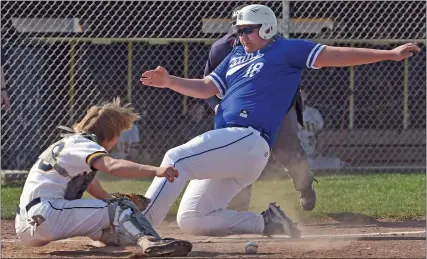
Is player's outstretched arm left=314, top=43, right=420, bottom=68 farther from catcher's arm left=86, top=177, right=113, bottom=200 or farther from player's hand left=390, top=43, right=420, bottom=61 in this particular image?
catcher's arm left=86, top=177, right=113, bottom=200

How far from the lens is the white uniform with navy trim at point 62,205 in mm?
5477

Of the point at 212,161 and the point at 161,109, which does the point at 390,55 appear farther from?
the point at 161,109

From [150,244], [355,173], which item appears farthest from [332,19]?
[150,244]

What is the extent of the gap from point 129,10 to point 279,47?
5.70m

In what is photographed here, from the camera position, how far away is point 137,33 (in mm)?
11695

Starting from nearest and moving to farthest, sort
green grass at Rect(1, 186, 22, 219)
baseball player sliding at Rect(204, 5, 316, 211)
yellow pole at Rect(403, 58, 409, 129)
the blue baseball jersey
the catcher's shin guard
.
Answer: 1. the catcher's shin guard
2. the blue baseball jersey
3. baseball player sliding at Rect(204, 5, 316, 211)
4. green grass at Rect(1, 186, 22, 219)
5. yellow pole at Rect(403, 58, 409, 129)

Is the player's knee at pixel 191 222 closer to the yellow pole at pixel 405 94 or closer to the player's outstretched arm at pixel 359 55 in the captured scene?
the player's outstretched arm at pixel 359 55

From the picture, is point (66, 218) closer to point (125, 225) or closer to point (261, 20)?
point (125, 225)

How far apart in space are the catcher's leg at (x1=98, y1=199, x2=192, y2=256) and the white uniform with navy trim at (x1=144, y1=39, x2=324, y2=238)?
32cm

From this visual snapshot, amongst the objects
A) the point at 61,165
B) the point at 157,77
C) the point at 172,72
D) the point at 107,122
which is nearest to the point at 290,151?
the point at 157,77

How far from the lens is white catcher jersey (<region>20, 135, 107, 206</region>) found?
17.9ft

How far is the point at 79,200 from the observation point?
5570 millimetres

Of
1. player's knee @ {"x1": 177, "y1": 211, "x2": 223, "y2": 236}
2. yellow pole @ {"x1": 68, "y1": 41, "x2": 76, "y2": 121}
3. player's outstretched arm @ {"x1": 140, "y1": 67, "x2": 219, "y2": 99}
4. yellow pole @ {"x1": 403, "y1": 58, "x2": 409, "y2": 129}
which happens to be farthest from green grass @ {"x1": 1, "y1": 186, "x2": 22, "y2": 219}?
yellow pole @ {"x1": 403, "y1": 58, "x2": 409, "y2": 129}

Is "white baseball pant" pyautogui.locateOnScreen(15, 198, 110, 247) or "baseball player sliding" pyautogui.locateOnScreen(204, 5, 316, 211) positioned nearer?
"white baseball pant" pyautogui.locateOnScreen(15, 198, 110, 247)
